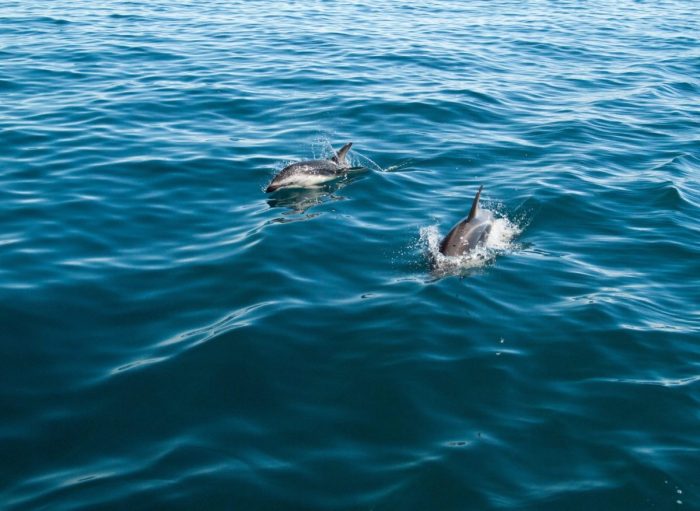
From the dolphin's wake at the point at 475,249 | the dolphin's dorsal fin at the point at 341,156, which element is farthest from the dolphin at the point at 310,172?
the dolphin's wake at the point at 475,249

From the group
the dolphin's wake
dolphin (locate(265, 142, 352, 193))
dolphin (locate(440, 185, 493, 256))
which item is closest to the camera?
the dolphin's wake

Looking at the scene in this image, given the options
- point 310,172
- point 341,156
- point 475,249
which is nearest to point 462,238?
point 475,249

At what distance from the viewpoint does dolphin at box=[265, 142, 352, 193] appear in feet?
52.1

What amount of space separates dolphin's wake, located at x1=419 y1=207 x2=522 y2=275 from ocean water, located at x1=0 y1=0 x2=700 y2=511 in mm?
65

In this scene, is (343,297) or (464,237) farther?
(464,237)

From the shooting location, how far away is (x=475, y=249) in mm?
12758

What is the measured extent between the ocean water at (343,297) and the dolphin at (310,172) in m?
0.30

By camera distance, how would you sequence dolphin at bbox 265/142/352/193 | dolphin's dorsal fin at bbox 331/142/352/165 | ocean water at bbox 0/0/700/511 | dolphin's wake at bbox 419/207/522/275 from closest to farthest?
1. ocean water at bbox 0/0/700/511
2. dolphin's wake at bbox 419/207/522/275
3. dolphin at bbox 265/142/352/193
4. dolphin's dorsal fin at bbox 331/142/352/165

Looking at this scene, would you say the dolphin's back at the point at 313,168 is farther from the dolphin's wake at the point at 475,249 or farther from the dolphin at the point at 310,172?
the dolphin's wake at the point at 475,249

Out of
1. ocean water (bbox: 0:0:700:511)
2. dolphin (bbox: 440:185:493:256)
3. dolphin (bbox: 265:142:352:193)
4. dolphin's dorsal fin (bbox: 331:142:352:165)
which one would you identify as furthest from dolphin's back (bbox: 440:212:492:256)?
dolphin's dorsal fin (bbox: 331:142:352:165)

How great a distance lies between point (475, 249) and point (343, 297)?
8.71ft

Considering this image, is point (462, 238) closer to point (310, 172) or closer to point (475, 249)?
point (475, 249)

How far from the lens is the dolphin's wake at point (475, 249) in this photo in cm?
1241

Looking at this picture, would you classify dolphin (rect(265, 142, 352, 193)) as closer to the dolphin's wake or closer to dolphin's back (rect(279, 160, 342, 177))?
dolphin's back (rect(279, 160, 342, 177))
